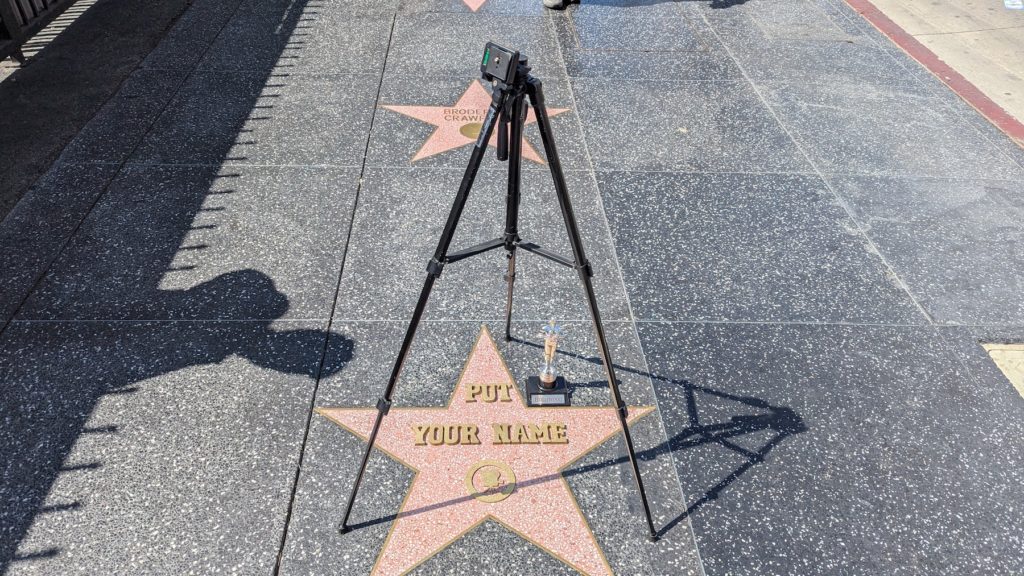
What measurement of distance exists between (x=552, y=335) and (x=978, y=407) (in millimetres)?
2351

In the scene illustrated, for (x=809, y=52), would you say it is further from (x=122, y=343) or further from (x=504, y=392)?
(x=122, y=343)

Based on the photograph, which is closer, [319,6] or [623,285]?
[623,285]

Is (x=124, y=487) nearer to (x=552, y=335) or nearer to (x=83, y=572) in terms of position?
(x=83, y=572)

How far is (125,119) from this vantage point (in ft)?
17.9

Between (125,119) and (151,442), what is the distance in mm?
3495

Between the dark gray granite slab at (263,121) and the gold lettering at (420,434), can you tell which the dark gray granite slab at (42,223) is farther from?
the gold lettering at (420,434)

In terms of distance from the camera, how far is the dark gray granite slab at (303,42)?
640 centimetres

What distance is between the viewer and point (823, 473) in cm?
312

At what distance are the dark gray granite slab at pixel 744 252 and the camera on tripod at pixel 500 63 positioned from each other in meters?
2.10

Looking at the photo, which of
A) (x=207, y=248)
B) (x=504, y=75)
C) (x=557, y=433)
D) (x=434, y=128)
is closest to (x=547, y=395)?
(x=557, y=433)

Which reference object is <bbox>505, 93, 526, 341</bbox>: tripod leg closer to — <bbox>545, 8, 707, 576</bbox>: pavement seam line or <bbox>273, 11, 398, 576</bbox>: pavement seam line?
<bbox>545, 8, 707, 576</bbox>: pavement seam line

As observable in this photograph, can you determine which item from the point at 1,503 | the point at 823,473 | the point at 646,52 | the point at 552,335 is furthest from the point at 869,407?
the point at 646,52

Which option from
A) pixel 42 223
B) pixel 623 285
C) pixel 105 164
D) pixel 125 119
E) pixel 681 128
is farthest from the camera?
pixel 681 128

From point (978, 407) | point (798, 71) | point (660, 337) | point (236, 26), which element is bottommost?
point (978, 407)
